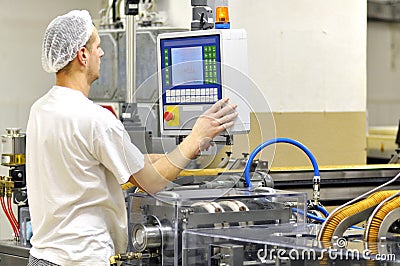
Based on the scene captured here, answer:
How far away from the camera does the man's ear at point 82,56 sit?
7.50ft

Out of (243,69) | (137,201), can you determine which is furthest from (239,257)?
(243,69)

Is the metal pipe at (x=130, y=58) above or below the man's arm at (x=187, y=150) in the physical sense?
above

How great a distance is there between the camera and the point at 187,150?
216 cm

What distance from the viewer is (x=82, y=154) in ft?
7.17

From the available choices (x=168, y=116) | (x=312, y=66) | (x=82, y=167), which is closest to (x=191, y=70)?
(x=168, y=116)

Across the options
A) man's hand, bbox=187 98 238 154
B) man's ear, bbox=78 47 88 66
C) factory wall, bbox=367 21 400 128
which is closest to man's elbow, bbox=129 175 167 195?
man's hand, bbox=187 98 238 154

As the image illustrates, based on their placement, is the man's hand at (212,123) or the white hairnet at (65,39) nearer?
the man's hand at (212,123)

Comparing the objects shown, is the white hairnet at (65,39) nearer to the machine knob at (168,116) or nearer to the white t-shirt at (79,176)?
the white t-shirt at (79,176)

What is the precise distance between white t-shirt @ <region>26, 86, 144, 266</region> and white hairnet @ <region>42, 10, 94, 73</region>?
0.30 feet

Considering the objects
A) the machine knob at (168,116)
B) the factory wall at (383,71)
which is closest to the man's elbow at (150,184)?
the machine knob at (168,116)

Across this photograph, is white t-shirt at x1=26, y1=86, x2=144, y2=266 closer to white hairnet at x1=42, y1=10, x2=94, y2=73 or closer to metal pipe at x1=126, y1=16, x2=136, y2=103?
white hairnet at x1=42, y1=10, x2=94, y2=73

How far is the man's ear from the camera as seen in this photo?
2.29 metres

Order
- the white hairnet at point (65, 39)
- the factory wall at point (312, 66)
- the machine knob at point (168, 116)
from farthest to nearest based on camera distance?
the factory wall at point (312, 66)
the machine knob at point (168, 116)
the white hairnet at point (65, 39)

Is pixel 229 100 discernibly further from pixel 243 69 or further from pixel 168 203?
pixel 168 203
